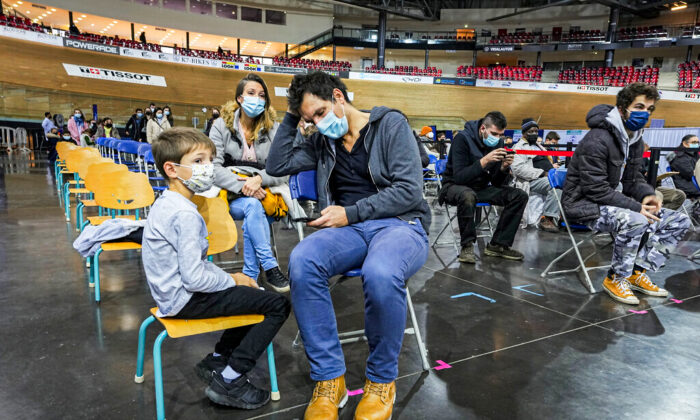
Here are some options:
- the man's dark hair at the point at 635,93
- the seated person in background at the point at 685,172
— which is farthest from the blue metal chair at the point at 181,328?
the seated person in background at the point at 685,172

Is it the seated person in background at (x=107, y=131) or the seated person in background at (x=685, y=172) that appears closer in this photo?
the seated person in background at (x=685, y=172)

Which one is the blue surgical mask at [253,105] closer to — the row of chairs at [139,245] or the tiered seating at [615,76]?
the row of chairs at [139,245]

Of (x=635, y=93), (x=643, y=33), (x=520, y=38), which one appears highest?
(x=520, y=38)

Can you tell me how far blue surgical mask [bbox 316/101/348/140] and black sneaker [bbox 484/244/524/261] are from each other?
267cm

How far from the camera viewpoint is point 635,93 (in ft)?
9.46

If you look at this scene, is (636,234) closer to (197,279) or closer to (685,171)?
(197,279)

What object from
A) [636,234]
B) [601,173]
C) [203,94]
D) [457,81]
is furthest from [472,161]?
[457,81]

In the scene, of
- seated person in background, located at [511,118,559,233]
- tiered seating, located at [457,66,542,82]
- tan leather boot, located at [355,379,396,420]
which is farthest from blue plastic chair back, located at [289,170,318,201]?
tiered seating, located at [457,66,542,82]

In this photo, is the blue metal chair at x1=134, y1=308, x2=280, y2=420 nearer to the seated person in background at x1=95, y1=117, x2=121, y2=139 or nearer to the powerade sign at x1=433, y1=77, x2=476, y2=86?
the seated person in background at x1=95, y1=117, x2=121, y2=139

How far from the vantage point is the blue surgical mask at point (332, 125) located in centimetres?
186

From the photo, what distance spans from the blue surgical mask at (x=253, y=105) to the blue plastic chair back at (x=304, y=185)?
99cm

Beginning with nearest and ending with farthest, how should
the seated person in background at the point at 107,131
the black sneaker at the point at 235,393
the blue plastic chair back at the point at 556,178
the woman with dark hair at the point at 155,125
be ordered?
the black sneaker at the point at 235,393
the blue plastic chair back at the point at 556,178
the woman with dark hair at the point at 155,125
the seated person in background at the point at 107,131

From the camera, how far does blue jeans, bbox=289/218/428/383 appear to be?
1.53m

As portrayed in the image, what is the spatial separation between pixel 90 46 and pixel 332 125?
62.5 feet
